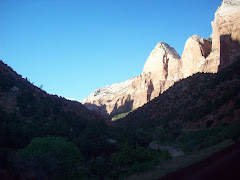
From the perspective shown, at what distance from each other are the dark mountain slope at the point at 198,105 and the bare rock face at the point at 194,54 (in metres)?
21.8

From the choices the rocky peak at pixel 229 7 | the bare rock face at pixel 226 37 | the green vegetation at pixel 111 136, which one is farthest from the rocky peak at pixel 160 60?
the green vegetation at pixel 111 136

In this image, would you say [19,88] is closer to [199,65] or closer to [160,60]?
[199,65]

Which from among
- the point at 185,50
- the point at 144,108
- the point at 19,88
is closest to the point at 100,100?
the point at 185,50

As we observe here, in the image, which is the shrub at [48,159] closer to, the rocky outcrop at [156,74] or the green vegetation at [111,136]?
the green vegetation at [111,136]

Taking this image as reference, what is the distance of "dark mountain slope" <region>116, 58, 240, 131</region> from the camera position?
27812 millimetres

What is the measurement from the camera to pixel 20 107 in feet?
104

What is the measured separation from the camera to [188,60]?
7725cm

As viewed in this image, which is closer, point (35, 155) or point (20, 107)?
point (35, 155)

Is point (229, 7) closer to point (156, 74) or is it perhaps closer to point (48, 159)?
point (156, 74)

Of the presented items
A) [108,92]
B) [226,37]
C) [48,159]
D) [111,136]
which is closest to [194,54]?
[226,37]

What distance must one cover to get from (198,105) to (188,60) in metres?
43.5

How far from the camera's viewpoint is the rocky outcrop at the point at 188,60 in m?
55.4

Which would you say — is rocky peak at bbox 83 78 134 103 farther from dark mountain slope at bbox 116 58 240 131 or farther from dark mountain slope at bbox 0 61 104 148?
dark mountain slope at bbox 0 61 104 148

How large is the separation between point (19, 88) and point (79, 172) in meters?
25.3
